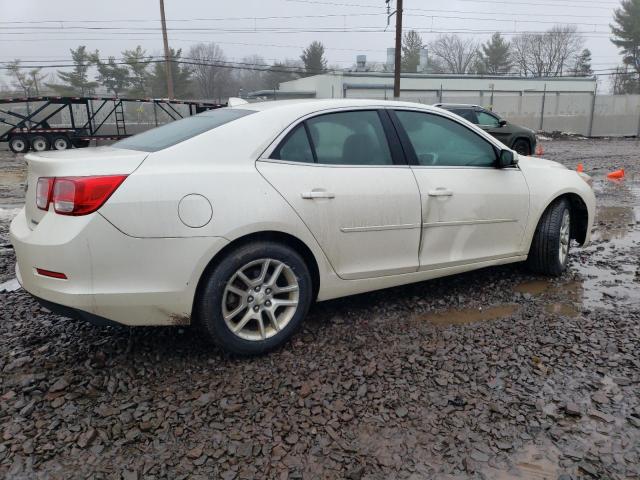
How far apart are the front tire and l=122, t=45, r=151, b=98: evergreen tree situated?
50.0 meters

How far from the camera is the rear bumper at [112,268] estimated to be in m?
2.61

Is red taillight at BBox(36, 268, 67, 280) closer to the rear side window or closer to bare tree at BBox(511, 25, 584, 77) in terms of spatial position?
the rear side window

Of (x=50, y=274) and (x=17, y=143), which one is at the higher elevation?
(x=50, y=274)

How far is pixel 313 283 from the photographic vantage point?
335 centimetres

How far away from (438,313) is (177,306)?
196 centimetres

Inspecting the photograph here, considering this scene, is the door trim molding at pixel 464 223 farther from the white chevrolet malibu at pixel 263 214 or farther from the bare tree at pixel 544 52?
the bare tree at pixel 544 52

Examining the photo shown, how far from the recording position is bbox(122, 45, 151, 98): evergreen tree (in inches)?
1908

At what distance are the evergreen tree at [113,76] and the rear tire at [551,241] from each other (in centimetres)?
5083

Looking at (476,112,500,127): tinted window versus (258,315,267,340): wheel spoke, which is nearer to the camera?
(258,315,267,340): wheel spoke

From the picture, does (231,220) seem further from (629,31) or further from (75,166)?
(629,31)

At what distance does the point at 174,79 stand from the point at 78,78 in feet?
30.7

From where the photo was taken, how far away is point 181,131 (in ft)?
10.8

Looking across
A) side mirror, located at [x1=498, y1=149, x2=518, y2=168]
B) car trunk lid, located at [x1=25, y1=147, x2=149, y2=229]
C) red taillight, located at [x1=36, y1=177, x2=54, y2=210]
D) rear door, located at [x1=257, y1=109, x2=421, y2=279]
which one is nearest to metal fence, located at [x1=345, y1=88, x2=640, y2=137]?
side mirror, located at [x1=498, y1=149, x2=518, y2=168]

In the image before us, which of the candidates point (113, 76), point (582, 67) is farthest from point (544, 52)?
point (113, 76)
